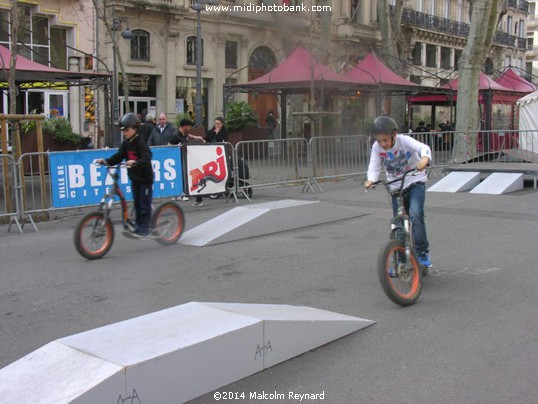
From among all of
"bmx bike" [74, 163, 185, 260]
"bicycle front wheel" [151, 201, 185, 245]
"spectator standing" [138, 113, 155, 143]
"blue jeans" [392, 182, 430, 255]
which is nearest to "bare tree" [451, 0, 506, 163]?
"spectator standing" [138, 113, 155, 143]

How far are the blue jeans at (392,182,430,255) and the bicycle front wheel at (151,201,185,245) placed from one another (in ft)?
11.7

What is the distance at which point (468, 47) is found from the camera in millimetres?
20844

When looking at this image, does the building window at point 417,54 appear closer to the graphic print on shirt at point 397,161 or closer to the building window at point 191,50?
the building window at point 191,50

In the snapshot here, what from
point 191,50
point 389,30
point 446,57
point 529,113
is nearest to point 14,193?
point 529,113

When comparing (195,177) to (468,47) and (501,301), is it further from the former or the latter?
(468,47)

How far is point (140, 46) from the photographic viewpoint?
30.8 meters

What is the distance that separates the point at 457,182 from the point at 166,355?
480 inches

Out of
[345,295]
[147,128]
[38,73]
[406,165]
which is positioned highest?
[38,73]

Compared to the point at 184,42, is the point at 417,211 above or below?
below

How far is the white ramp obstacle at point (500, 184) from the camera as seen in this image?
1407 centimetres

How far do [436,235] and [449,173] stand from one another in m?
6.69

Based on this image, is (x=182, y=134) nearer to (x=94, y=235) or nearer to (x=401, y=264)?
(x=94, y=235)

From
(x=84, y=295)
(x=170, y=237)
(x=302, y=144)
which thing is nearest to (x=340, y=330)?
(x=84, y=295)

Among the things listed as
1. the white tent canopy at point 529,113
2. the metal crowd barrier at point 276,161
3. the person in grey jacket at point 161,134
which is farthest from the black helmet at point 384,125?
the white tent canopy at point 529,113
